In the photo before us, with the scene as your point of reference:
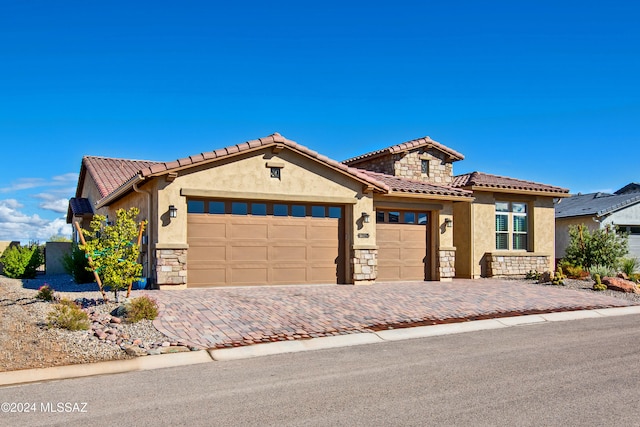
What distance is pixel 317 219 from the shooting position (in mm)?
16391

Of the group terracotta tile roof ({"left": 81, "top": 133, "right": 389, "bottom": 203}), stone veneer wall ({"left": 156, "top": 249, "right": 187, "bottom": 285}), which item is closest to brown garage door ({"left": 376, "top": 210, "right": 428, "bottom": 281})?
terracotta tile roof ({"left": 81, "top": 133, "right": 389, "bottom": 203})

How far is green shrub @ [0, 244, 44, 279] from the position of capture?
19594mm

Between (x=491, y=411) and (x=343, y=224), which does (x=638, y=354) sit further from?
(x=343, y=224)

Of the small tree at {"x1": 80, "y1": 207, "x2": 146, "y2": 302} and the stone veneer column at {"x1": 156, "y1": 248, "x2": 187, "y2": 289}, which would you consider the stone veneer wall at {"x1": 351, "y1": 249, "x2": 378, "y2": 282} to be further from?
the small tree at {"x1": 80, "y1": 207, "x2": 146, "y2": 302}

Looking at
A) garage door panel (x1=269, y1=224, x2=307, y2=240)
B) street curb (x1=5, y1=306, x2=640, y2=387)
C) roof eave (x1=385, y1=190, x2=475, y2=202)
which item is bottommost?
street curb (x1=5, y1=306, x2=640, y2=387)

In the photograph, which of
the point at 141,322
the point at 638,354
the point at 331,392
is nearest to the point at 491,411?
the point at 331,392

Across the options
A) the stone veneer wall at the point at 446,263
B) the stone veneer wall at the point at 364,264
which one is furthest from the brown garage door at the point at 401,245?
the stone veneer wall at the point at 364,264

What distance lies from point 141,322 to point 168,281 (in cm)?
439

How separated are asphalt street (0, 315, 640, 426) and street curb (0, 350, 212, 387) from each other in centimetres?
26

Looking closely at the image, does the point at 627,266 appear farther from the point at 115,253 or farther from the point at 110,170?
the point at 110,170

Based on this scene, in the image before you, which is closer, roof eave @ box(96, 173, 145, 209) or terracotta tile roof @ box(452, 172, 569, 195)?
roof eave @ box(96, 173, 145, 209)

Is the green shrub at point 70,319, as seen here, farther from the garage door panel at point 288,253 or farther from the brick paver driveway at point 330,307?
the garage door panel at point 288,253

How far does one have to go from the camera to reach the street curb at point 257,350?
725 cm

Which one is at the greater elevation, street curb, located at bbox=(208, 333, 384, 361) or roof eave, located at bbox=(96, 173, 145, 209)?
Result: roof eave, located at bbox=(96, 173, 145, 209)
